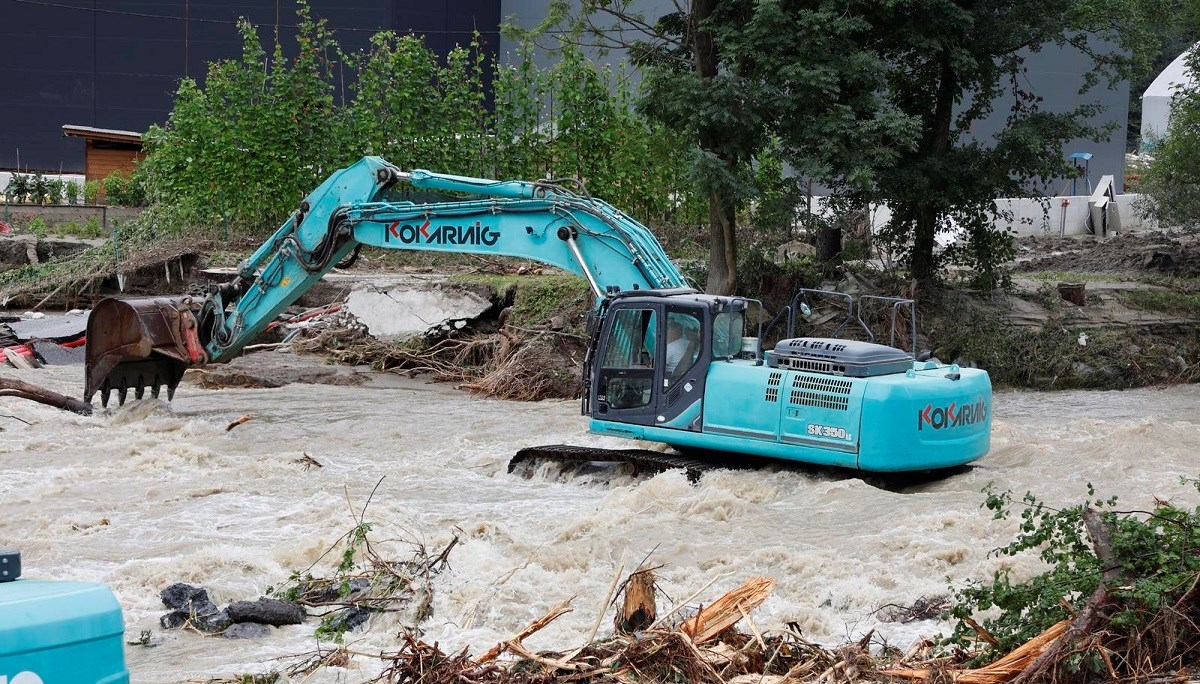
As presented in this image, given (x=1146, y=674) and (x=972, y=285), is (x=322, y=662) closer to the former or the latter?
(x=1146, y=674)

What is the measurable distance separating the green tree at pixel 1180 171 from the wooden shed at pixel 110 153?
2339cm

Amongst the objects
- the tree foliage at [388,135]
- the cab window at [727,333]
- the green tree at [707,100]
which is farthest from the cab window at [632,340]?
the tree foliage at [388,135]

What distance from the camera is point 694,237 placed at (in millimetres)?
24062

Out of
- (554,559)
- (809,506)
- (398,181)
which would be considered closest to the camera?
(554,559)

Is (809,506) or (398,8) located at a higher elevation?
(398,8)

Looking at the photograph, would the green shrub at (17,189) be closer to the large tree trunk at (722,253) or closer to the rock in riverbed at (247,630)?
the large tree trunk at (722,253)

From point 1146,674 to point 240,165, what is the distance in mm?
21401

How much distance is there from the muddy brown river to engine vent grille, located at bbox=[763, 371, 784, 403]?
28.5 inches

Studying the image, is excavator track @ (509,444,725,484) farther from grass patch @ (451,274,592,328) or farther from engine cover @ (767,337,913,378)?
grass patch @ (451,274,592,328)

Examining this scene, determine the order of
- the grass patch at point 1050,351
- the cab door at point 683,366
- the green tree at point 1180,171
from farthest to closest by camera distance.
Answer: the green tree at point 1180,171 → the grass patch at point 1050,351 → the cab door at point 683,366

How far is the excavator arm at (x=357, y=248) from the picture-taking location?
42.3 feet

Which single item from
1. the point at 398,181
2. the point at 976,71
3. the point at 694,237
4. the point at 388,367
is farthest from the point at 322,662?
the point at 694,237

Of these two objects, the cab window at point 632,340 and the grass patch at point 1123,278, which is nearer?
the cab window at point 632,340

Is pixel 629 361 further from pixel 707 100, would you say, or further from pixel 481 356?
pixel 481 356
